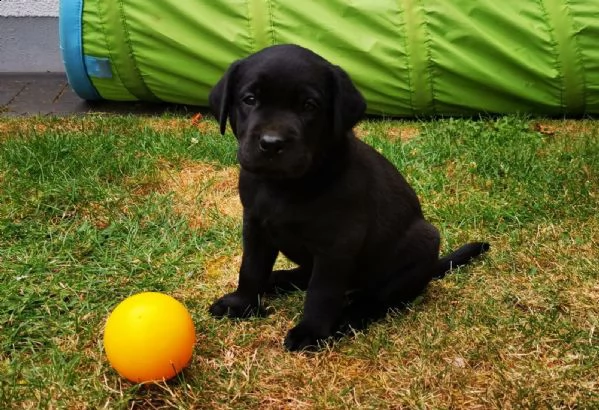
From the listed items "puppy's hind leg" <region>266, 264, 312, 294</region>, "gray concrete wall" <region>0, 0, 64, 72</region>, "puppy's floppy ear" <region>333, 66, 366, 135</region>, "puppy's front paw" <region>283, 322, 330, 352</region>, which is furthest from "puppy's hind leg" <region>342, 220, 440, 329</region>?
"gray concrete wall" <region>0, 0, 64, 72</region>

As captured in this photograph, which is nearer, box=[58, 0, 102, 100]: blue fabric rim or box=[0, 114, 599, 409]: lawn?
box=[0, 114, 599, 409]: lawn

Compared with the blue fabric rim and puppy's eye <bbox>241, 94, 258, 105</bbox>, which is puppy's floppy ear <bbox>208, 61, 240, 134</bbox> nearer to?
puppy's eye <bbox>241, 94, 258, 105</bbox>

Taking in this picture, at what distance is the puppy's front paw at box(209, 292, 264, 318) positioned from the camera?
275cm

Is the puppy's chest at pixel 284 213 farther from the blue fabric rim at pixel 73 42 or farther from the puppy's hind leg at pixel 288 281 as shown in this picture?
the blue fabric rim at pixel 73 42

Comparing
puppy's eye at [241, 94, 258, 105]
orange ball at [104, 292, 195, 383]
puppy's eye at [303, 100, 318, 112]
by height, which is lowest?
orange ball at [104, 292, 195, 383]

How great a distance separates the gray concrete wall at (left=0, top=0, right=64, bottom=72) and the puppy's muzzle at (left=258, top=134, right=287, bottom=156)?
5440 millimetres

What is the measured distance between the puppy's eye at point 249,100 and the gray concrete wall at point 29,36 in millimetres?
5265

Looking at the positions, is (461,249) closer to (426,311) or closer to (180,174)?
(426,311)

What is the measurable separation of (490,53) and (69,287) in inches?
139

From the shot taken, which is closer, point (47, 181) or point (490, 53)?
point (47, 181)

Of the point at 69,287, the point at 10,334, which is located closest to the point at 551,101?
the point at 69,287

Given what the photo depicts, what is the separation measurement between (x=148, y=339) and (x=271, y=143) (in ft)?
2.31

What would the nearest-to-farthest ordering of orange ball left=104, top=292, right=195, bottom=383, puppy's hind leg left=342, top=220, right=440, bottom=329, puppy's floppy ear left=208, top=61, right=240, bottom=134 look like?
orange ball left=104, top=292, right=195, bottom=383 < puppy's floppy ear left=208, top=61, right=240, bottom=134 < puppy's hind leg left=342, top=220, right=440, bottom=329

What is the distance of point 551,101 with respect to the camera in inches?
208
